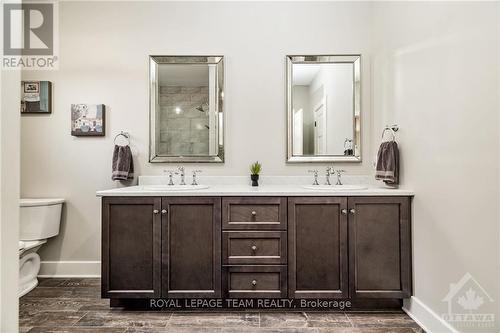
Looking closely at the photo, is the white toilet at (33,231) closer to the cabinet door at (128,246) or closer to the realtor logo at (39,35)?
the cabinet door at (128,246)

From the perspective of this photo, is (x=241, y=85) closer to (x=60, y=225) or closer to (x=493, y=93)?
(x=493, y=93)

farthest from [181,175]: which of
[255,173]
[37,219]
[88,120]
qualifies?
[37,219]

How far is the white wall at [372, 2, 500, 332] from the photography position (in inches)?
54.9

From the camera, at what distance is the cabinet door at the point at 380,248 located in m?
2.02

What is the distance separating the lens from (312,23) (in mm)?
2629

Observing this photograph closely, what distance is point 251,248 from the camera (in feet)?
6.67

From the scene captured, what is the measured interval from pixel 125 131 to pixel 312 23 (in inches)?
75.2

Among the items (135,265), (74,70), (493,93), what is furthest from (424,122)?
(74,70)

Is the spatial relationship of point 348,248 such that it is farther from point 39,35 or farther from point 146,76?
point 39,35

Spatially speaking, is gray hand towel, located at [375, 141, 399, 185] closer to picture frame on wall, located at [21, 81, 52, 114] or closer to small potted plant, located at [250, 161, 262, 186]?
small potted plant, located at [250, 161, 262, 186]

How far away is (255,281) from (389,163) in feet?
4.15

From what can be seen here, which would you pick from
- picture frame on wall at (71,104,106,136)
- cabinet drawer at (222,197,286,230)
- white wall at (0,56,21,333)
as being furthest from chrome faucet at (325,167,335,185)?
white wall at (0,56,21,333)

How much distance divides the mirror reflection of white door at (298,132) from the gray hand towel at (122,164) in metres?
1.44

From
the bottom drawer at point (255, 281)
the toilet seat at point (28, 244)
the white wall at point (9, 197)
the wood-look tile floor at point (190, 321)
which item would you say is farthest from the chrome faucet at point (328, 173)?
the toilet seat at point (28, 244)
